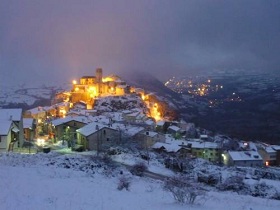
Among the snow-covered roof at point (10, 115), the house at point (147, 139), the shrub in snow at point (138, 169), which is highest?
the snow-covered roof at point (10, 115)

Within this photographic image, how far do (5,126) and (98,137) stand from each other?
15423 mm

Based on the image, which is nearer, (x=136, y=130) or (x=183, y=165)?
(x=183, y=165)

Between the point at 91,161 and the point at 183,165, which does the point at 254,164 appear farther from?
the point at 91,161

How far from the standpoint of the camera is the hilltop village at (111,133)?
52406mm

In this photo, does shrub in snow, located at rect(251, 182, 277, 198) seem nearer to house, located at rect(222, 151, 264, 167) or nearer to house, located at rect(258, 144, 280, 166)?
house, located at rect(222, 151, 264, 167)

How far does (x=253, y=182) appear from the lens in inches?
1796

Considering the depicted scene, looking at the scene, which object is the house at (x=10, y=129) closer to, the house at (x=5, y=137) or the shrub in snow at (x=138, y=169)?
the house at (x=5, y=137)

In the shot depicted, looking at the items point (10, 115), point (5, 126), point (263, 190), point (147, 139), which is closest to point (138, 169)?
point (263, 190)

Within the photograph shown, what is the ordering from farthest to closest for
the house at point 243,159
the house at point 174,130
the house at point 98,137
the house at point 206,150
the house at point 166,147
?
1. the house at point 174,130
2. the house at point 206,150
3. the house at point 243,159
4. the house at point 166,147
5. the house at point 98,137

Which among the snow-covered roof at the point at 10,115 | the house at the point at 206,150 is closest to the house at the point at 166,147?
the house at the point at 206,150

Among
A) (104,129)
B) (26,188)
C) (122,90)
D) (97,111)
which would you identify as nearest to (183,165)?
(104,129)

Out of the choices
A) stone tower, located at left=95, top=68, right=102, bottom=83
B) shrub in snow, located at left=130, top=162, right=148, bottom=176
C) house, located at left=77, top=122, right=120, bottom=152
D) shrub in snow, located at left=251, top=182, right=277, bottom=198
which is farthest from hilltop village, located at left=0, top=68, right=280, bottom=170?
shrub in snow, located at left=251, top=182, right=277, bottom=198

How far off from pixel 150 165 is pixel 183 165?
6525mm

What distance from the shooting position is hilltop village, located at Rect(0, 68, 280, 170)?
5241 cm
